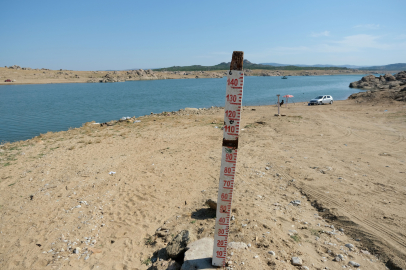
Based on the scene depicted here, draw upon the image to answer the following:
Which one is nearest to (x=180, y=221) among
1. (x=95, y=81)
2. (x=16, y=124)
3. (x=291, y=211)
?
(x=291, y=211)

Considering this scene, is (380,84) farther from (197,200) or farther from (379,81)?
(197,200)

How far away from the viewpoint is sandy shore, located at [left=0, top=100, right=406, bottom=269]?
493cm

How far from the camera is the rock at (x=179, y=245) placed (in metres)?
4.59

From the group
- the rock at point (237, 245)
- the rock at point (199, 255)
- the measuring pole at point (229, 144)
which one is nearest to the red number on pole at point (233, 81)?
the measuring pole at point (229, 144)

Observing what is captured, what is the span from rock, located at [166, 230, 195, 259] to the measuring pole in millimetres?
1172

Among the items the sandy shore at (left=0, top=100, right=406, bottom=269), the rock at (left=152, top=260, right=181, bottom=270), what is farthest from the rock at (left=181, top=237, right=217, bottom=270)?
the sandy shore at (left=0, top=100, right=406, bottom=269)

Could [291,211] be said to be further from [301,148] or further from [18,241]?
[18,241]

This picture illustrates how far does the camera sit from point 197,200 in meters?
7.08

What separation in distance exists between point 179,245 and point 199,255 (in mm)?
683

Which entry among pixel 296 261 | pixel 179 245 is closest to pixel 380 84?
pixel 296 261

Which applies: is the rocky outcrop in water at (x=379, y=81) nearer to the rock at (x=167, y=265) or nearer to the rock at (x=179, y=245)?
the rock at (x=179, y=245)

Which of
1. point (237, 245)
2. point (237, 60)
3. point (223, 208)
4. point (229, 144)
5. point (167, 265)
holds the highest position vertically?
point (237, 60)

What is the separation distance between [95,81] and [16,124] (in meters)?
101

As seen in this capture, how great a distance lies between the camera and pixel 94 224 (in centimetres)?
628
